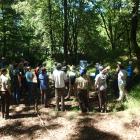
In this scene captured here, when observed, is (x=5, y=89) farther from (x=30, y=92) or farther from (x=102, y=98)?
(x=102, y=98)

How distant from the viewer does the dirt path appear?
40.0 feet

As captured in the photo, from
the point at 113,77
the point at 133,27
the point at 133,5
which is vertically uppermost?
the point at 133,5

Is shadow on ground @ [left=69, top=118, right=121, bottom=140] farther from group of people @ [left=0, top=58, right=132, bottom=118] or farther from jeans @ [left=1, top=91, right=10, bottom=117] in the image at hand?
jeans @ [left=1, top=91, right=10, bottom=117]

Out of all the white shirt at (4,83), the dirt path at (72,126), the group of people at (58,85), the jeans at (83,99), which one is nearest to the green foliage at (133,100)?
the group of people at (58,85)

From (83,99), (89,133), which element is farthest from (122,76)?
(89,133)

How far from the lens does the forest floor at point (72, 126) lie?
12.2 m

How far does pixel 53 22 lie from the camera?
30875 mm

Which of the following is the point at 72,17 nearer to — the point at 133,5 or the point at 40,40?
the point at 40,40

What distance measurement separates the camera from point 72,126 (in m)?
13.1

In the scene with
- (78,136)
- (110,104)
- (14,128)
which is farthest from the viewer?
(110,104)

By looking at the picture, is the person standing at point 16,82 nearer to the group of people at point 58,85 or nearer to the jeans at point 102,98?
the group of people at point 58,85

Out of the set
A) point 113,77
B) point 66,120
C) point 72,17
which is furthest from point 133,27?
point 66,120

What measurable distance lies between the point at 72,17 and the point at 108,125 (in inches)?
812

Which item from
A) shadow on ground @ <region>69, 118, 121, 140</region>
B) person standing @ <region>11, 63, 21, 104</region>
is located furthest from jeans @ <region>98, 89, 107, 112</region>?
person standing @ <region>11, 63, 21, 104</region>
